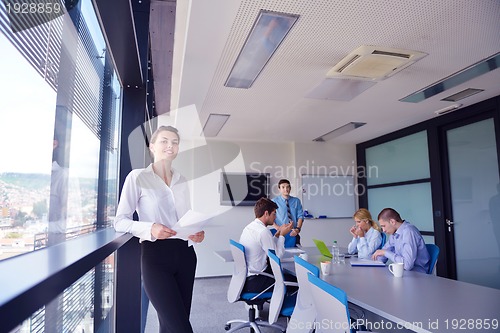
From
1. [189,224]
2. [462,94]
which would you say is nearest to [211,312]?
[189,224]

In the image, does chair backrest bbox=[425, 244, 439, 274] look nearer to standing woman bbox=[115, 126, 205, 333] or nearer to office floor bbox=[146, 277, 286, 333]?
office floor bbox=[146, 277, 286, 333]

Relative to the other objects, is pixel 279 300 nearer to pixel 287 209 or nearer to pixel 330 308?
pixel 330 308

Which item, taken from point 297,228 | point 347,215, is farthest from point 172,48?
point 347,215

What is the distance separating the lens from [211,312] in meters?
4.54

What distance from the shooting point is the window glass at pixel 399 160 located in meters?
6.03

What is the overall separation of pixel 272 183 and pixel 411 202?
113 inches

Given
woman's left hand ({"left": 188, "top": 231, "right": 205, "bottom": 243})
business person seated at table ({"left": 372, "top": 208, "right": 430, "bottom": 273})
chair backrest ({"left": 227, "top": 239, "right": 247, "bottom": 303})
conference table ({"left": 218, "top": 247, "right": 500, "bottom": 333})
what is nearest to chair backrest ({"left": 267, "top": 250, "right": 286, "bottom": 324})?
conference table ({"left": 218, "top": 247, "right": 500, "bottom": 333})

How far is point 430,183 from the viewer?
227 inches

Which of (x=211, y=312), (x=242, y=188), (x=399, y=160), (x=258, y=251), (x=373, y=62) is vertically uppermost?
(x=373, y=62)

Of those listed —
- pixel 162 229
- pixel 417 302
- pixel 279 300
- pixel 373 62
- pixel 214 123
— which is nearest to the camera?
pixel 162 229

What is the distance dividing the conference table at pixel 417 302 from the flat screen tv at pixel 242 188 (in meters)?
4.31

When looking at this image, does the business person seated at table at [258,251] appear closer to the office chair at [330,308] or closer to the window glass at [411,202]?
the office chair at [330,308]

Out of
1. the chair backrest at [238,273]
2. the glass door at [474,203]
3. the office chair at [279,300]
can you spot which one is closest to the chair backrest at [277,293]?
the office chair at [279,300]

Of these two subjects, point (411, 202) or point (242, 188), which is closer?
point (411, 202)
